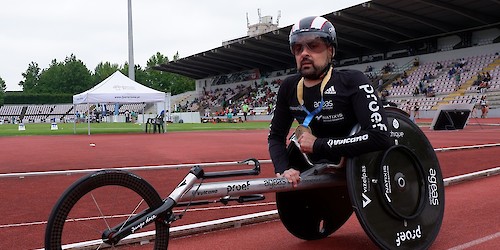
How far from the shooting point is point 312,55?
3566 mm

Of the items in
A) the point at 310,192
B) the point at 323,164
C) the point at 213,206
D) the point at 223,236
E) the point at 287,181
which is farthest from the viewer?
the point at 213,206

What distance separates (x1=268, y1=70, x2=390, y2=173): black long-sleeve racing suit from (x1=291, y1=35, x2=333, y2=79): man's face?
0.43ft

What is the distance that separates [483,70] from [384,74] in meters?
11.0

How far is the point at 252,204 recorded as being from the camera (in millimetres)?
5969

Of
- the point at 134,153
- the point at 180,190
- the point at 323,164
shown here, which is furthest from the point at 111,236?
the point at 134,153

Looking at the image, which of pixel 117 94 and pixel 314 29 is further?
pixel 117 94

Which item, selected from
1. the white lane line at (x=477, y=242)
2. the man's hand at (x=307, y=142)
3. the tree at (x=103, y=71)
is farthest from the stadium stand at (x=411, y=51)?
the tree at (x=103, y=71)

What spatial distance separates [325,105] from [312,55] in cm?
40

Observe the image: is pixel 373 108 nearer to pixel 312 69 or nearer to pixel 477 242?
pixel 312 69

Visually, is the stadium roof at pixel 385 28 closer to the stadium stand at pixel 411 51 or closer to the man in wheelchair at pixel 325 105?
the stadium stand at pixel 411 51

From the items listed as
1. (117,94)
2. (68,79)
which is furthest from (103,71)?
(117,94)

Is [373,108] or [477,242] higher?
[373,108]

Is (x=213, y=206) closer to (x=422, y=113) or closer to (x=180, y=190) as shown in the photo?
(x=180, y=190)

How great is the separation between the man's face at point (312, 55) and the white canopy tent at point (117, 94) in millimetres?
22034
